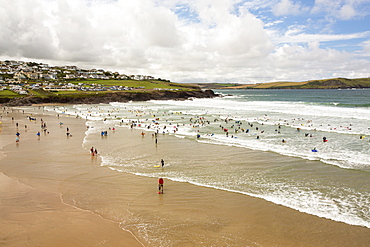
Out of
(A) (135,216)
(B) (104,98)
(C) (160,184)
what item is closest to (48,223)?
(A) (135,216)

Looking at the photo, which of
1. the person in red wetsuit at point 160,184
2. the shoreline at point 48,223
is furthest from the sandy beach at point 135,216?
the person in red wetsuit at point 160,184

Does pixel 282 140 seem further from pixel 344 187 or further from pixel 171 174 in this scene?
pixel 171 174

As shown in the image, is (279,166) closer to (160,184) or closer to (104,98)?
(160,184)

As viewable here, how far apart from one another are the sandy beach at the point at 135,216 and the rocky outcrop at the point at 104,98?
81.9 metres

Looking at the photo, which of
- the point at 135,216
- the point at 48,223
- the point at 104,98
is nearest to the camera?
the point at 48,223

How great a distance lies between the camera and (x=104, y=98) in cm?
10475

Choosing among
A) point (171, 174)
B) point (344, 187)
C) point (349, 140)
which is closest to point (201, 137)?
point (171, 174)

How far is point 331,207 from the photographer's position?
513 inches

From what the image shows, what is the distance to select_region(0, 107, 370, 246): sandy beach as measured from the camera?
10242 millimetres

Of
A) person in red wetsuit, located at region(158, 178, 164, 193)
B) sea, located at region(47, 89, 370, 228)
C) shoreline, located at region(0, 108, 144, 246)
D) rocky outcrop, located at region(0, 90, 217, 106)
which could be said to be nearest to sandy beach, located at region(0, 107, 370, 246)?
shoreline, located at region(0, 108, 144, 246)

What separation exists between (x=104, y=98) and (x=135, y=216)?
Answer: 98400mm

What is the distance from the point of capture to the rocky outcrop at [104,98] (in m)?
88.1

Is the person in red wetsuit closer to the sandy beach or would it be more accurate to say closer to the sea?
the sandy beach

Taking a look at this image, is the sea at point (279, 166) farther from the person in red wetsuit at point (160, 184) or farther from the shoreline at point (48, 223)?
the shoreline at point (48, 223)
